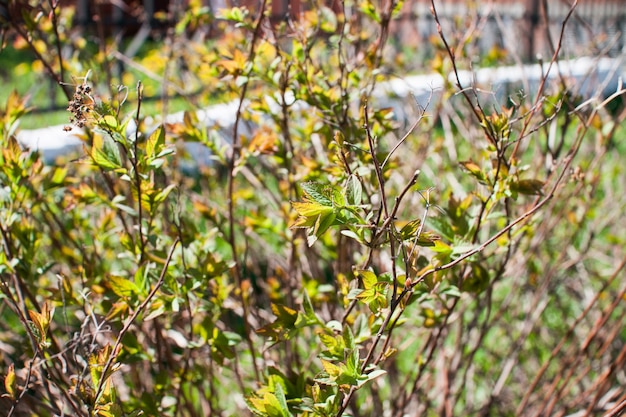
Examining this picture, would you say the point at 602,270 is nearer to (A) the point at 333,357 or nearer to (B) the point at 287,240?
(B) the point at 287,240

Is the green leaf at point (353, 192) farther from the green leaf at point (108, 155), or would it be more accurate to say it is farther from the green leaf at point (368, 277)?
the green leaf at point (108, 155)

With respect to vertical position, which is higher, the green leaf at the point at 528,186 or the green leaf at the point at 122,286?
the green leaf at the point at 528,186

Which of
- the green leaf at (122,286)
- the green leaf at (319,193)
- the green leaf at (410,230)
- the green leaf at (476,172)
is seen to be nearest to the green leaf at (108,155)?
A: the green leaf at (122,286)

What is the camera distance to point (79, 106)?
1.18m

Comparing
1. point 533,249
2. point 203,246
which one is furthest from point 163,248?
point 533,249

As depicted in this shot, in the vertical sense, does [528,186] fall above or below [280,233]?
above

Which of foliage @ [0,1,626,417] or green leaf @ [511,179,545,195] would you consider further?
green leaf @ [511,179,545,195]

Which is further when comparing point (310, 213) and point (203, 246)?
point (203, 246)

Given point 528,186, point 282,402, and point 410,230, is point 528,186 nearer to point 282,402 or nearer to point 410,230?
point 410,230

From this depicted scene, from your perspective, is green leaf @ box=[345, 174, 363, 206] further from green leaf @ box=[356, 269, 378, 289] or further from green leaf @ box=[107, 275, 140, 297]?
green leaf @ box=[107, 275, 140, 297]

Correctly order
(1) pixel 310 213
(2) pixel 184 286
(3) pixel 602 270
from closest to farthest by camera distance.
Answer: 1. (1) pixel 310 213
2. (2) pixel 184 286
3. (3) pixel 602 270

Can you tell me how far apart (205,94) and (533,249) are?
1415 millimetres

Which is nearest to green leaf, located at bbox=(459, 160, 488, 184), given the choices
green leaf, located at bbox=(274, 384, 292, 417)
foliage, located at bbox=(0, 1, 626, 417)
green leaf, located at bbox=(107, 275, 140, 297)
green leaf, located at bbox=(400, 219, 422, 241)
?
foliage, located at bbox=(0, 1, 626, 417)

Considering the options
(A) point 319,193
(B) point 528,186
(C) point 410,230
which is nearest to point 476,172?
(B) point 528,186
